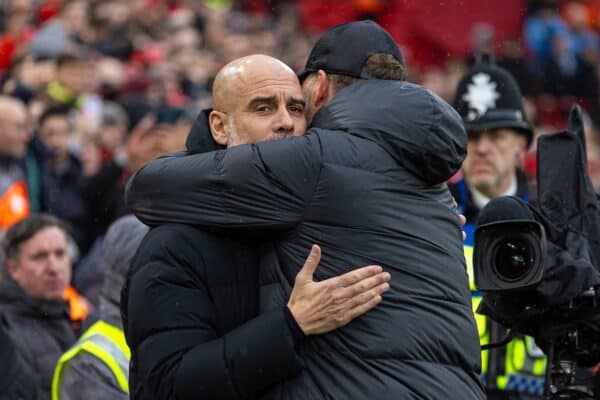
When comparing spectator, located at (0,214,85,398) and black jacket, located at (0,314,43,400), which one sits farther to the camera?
spectator, located at (0,214,85,398)

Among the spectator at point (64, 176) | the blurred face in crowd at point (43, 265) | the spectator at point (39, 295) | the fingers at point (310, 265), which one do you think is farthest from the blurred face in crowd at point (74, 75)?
the fingers at point (310, 265)

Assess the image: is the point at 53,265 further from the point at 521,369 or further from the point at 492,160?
the point at 521,369

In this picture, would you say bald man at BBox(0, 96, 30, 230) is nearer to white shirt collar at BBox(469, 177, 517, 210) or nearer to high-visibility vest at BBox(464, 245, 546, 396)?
white shirt collar at BBox(469, 177, 517, 210)

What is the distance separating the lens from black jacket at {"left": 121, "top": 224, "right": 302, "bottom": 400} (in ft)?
15.1

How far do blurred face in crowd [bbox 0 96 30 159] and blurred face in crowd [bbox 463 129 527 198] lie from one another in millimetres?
3688

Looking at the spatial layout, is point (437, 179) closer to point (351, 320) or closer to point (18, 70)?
point (351, 320)

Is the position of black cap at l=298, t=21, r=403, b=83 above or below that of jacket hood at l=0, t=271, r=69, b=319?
above

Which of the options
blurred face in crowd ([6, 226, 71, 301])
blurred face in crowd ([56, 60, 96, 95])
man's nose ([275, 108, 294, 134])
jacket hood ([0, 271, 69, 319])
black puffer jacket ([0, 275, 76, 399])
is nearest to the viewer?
man's nose ([275, 108, 294, 134])

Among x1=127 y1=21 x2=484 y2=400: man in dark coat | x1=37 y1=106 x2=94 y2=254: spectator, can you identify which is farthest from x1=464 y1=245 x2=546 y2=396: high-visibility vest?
x1=37 y1=106 x2=94 y2=254: spectator

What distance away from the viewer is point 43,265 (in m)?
7.48

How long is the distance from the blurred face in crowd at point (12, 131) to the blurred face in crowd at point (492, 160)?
3688mm

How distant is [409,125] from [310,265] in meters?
0.54

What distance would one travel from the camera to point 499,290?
5.33 m

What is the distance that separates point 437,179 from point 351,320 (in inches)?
21.6
